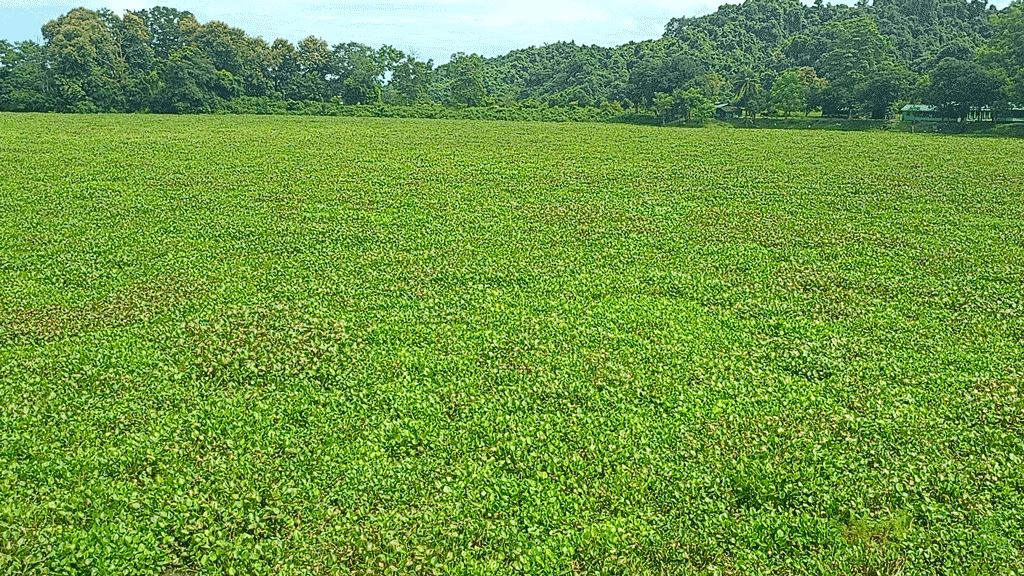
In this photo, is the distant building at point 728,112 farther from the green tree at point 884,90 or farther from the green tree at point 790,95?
the green tree at point 884,90

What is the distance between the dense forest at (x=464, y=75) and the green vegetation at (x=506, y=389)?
44057mm

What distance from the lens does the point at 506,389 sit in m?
8.74

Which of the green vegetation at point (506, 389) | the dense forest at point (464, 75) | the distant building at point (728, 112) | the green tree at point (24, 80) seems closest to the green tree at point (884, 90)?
the dense forest at point (464, 75)

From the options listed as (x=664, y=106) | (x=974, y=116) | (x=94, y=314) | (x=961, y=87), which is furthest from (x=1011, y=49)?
(x=94, y=314)

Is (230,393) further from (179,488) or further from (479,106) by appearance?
(479,106)

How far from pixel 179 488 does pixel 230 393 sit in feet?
6.35

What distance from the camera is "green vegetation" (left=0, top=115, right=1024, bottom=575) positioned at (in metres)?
6.20

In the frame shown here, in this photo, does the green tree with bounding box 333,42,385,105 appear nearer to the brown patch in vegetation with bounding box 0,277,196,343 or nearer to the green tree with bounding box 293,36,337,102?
the green tree with bounding box 293,36,337,102

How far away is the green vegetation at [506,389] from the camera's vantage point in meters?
6.20

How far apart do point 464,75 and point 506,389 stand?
69.0 meters

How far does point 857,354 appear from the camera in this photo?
32.1 ft

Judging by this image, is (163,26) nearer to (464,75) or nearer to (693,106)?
(464,75)

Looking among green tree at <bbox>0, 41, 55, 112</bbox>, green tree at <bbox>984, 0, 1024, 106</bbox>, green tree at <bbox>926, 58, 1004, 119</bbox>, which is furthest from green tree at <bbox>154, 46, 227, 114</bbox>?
green tree at <bbox>984, 0, 1024, 106</bbox>

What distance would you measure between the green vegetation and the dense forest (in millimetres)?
44057
